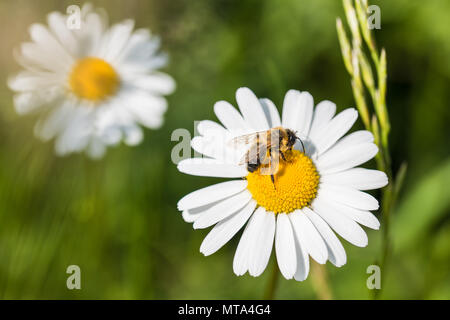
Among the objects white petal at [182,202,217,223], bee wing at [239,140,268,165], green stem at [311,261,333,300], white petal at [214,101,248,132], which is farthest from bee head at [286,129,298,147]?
green stem at [311,261,333,300]

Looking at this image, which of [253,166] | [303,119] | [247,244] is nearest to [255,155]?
[253,166]

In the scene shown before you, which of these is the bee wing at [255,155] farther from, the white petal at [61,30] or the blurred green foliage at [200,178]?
the white petal at [61,30]

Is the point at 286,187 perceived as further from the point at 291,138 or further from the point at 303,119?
the point at 303,119

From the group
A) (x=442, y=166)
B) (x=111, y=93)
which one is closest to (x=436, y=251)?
(x=442, y=166)
